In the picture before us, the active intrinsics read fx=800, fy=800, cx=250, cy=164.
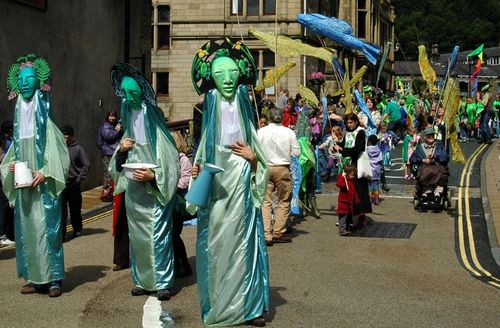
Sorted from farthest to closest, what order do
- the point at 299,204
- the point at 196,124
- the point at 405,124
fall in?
the point at 405,124 < the point at 299,204 < the point at 196,124

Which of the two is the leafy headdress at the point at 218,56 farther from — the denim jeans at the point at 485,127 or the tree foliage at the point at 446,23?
the tree foliage at the point at 446,23

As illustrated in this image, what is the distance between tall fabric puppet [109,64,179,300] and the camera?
7238 mm

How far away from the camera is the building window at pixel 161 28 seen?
118 feet

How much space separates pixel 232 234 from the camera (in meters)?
6.30

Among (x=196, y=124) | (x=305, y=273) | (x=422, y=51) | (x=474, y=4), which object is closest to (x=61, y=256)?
(x=305, y=273)

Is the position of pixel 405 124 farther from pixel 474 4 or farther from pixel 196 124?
pixel 474 4

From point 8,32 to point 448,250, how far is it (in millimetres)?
8306

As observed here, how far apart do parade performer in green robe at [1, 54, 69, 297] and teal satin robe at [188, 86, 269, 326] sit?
1.72m

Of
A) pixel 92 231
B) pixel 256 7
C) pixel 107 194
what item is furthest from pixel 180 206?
pixel 256 7

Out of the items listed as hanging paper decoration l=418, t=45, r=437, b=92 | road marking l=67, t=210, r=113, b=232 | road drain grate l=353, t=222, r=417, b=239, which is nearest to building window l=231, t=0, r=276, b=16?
hanging paper decoration l=418, t=45, r=437, b=92

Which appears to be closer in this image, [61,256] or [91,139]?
[61,256]

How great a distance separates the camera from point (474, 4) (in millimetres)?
93500

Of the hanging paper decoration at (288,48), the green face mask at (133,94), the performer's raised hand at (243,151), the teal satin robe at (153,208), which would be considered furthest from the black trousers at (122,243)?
the hanging paper decoration at (288,48)

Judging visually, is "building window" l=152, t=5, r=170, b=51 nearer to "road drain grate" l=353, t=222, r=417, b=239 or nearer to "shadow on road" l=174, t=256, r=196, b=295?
"road drain grate" l=353, t=222, r=417, b=239
